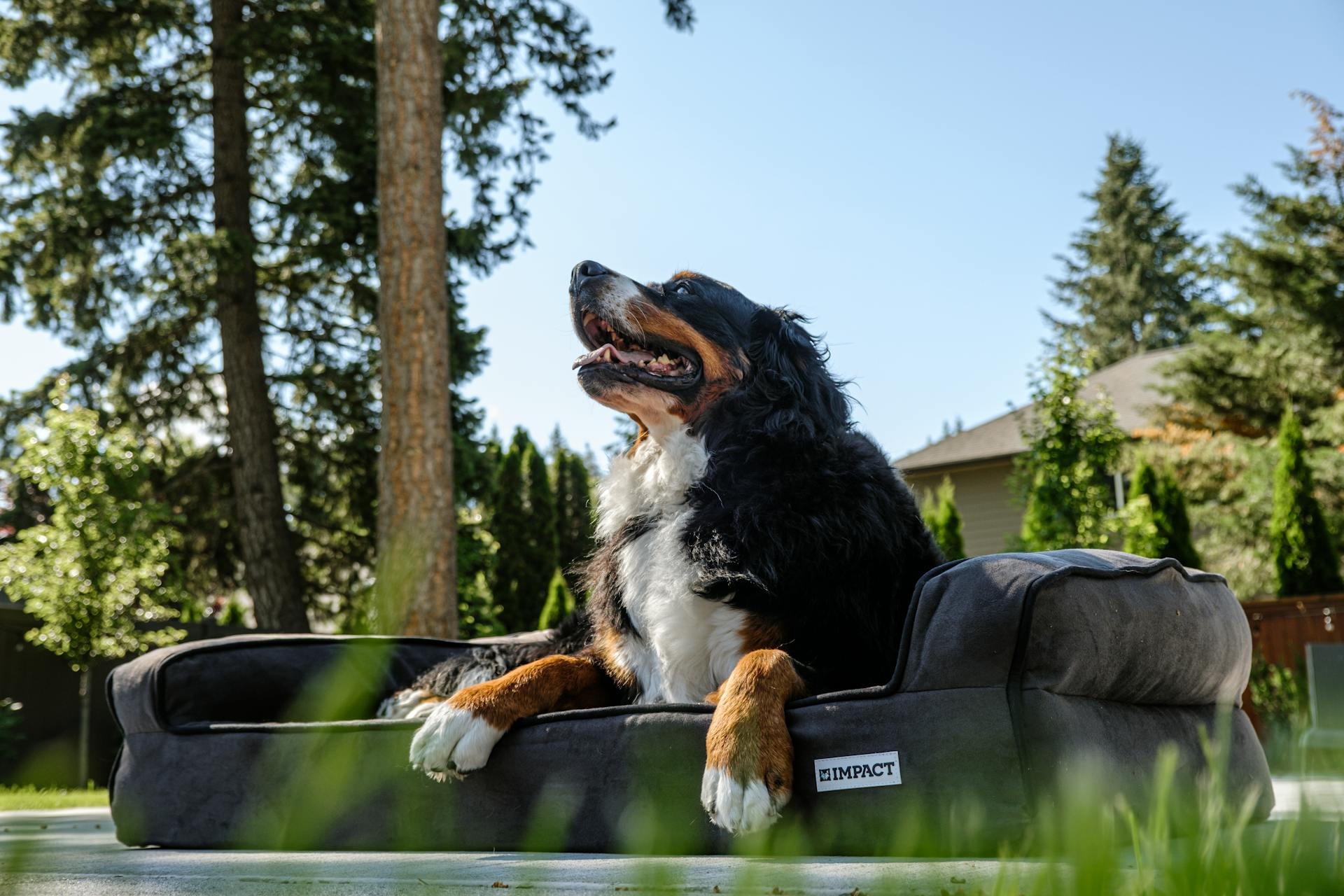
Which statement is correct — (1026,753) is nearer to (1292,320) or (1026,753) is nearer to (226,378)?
(226,378)

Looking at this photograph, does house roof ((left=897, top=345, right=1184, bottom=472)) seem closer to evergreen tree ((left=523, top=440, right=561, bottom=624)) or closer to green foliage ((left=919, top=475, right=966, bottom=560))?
green foliage ((left=919, top=475, right=966, bottom=560))

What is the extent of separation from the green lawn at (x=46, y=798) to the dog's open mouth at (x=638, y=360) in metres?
4.91

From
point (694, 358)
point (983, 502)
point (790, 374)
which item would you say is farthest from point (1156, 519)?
point (694, 358)

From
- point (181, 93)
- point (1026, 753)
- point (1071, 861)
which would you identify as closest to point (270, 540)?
point (181, 93)

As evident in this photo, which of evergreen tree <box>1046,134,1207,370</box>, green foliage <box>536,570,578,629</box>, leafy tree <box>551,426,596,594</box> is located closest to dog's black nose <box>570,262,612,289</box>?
green foliage <box>536,570,578,629</box>

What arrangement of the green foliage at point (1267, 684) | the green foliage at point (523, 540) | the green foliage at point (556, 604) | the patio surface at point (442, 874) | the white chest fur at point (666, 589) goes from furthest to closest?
the green foliage at point (523, 540) < the green foliage at point (556, 604) < the green foliage at point (1267, 684) < the white chest fur at point (666, 589) < the patio surface at point (442, 874)

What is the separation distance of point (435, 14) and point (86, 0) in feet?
18.2

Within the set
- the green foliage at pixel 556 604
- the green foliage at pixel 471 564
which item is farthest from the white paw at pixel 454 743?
the green foliage at pixel 556 604

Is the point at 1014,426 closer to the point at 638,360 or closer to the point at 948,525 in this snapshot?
the point at 948,525

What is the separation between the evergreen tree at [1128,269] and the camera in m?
38.2

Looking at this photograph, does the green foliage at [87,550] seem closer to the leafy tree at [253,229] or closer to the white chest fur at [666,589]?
the leafy tree at [253,229]

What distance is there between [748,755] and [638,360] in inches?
54.5

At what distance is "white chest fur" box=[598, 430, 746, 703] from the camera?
2.69 m

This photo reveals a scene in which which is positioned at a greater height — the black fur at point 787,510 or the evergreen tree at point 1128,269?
the evergreen tree at point 1128,269
